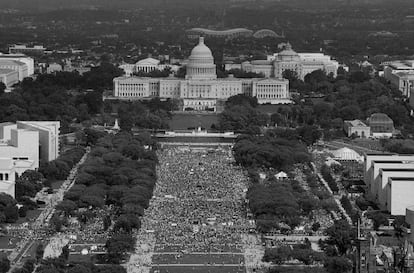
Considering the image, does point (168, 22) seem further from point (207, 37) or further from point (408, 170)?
point (408, 170)

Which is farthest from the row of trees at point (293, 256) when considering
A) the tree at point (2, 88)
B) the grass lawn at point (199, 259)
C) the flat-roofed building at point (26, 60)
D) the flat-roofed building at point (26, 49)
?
the flat-roofed building at point (26, 49)

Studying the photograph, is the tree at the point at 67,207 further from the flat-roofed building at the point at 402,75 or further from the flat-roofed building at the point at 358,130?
the flat-roofed building at the point at 402,75

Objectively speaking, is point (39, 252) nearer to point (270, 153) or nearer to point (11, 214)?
point (11, 214)

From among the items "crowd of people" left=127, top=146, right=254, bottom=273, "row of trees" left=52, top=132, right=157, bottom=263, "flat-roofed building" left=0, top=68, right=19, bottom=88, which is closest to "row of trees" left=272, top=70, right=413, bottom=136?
"crowd of people" left=127, top=146, right=254, bottom=273

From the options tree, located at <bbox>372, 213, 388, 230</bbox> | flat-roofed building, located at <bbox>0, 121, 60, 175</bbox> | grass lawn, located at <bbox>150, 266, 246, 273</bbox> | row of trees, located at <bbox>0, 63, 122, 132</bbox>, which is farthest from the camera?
row of trees, located at <bbox>0, 63, 122, 132</bbox>

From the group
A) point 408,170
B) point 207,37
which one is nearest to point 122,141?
point 408,170

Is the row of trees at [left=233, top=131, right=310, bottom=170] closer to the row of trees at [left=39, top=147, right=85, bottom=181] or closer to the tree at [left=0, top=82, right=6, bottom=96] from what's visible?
the row of trees at [left=39, top=147, right=85, bottom=181]

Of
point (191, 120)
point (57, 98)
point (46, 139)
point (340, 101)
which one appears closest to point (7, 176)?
point (46, 139)
